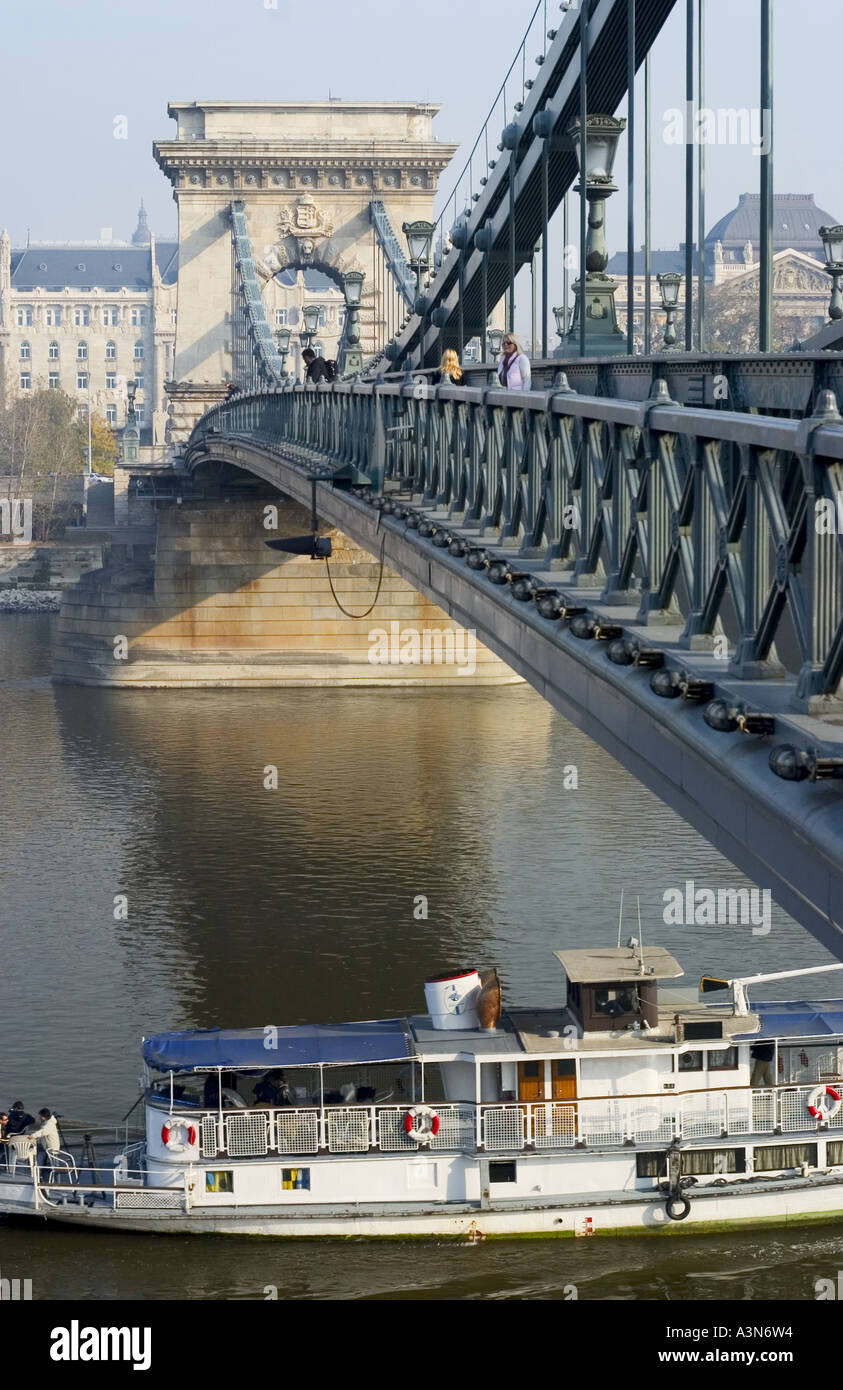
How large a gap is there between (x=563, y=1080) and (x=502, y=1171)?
90 cm

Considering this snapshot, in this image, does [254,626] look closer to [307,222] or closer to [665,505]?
[307,222]

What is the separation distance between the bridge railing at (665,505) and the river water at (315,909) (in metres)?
5.66

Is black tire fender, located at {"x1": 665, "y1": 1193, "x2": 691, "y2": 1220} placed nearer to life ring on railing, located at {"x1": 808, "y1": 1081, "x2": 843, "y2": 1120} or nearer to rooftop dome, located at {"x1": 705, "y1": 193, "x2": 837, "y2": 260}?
life ring on railing, located at {"x1": 808, "y1": 1081, "x2": 843, "y2": 1120}

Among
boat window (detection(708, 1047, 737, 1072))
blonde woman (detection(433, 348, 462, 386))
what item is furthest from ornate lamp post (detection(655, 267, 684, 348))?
boat window (detection(708, 1047, 737, 1072))

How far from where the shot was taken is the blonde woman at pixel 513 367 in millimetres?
17047

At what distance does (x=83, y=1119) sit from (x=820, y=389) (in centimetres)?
1147

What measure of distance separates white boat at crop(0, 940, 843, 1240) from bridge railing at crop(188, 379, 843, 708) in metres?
4.29

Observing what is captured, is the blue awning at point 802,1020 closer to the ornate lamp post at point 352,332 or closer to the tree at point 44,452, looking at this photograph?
the ornate lamp post at point 352,332

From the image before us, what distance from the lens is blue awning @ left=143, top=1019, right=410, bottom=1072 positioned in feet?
58.1

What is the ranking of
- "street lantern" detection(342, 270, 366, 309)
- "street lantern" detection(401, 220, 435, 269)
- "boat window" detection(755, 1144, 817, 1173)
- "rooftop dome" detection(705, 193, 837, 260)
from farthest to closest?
"rooftop dome" detection(705, 193, 837, 260), "street lantern" detection(342, 270, 366, 309), "street lantern" detection(401, 220, 435, 269), "boat window" detection(755, 1144, 817, 1173)

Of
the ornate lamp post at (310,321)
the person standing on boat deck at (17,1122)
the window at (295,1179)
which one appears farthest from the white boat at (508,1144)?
the ornate lamp post at (310,321)
